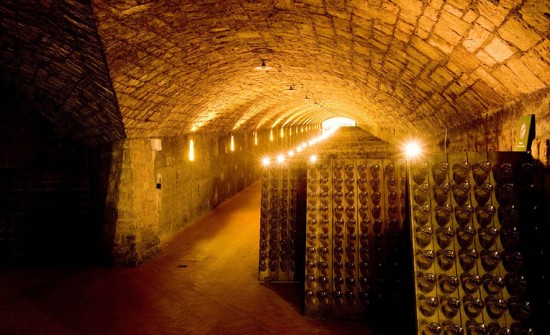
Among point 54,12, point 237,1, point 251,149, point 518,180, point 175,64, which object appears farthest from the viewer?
point 251,149

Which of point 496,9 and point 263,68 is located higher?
point 263,68

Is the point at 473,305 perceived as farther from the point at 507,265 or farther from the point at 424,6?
the point at 424,6

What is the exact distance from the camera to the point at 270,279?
5.91 metres

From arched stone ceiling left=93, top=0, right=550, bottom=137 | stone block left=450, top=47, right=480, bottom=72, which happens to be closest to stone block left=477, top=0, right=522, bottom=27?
arched stone ceiling left=93, top=0, right=550, bottom=137

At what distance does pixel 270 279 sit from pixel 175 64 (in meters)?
3.71

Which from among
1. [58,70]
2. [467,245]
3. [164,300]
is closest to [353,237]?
[467,245]

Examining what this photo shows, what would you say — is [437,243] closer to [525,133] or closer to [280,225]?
[525,133]

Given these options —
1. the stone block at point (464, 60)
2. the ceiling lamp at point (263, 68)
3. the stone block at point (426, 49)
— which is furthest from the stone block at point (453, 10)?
the ceiling lamp at point (263, 68)

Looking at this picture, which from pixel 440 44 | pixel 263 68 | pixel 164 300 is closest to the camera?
pixel 440 44

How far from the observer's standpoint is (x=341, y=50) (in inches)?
223

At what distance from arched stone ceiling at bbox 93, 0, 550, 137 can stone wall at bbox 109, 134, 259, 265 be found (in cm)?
72

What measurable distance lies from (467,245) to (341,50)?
3.48 metres

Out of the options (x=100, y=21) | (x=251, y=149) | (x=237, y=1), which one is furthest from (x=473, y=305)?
(x=251, y=149)

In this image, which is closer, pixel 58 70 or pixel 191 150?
pixel 58 70
